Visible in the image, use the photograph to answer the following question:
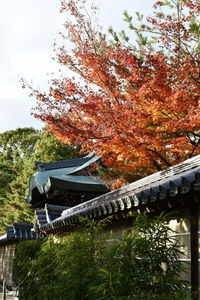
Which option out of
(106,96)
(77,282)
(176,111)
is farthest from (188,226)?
(106,96)

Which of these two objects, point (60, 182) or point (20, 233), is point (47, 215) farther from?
point (20, 233)

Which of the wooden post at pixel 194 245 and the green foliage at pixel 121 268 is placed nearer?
the green foliage at pixel 121 268

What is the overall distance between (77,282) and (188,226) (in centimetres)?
207

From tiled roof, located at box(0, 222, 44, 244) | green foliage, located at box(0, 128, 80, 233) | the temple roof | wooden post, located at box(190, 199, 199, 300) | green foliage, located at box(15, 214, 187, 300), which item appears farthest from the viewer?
green foliage, located at box(0, 128, 80, 233)

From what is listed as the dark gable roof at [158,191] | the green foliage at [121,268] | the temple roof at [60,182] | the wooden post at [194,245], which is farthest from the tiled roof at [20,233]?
the wooden post at [194,245]

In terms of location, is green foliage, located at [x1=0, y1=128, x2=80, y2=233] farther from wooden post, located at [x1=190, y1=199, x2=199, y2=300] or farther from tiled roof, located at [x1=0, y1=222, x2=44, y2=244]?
wooden post, located at [x1=190, y1=199, x2=199, y2=300]

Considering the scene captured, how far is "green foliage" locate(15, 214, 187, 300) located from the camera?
5.68 meters

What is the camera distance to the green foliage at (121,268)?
568cm

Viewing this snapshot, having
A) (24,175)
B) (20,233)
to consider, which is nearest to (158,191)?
(20,233)

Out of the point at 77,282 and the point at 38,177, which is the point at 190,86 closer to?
the point at 77,282

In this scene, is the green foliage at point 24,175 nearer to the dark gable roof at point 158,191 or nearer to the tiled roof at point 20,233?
the tiled roof at point 20,233

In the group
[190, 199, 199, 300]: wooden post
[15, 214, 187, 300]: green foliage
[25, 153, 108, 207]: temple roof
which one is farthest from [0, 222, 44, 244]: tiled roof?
[190, 199, 199, 300]: wooden post

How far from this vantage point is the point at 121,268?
5.93 metres

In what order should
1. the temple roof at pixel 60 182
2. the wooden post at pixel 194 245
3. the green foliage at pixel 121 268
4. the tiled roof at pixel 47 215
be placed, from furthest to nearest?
the temple roof at pixel 60 182 → the tiled roof at pixel 47 215 → the wooden post at pixel 194 245 → the green foliage at pixel 121 268
